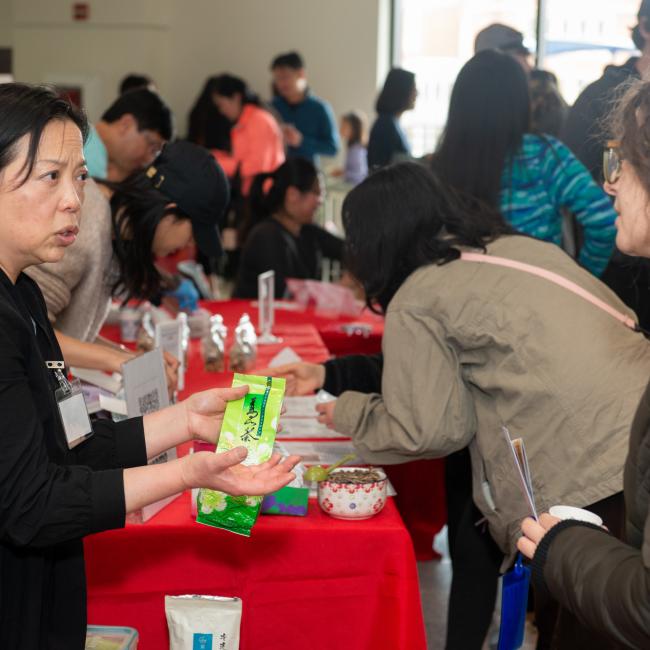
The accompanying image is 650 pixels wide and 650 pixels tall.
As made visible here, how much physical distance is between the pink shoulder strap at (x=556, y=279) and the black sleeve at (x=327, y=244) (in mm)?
2790

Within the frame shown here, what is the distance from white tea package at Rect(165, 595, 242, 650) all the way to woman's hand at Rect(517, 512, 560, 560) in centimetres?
54

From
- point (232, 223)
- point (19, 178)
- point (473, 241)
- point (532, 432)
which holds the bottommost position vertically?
point (232, 223)

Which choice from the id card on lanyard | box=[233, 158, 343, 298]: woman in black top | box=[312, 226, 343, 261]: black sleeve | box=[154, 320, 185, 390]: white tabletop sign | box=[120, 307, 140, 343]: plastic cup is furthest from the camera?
box=[312, 226, 343, 261]: black sleeve

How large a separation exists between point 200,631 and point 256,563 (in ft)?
0.58

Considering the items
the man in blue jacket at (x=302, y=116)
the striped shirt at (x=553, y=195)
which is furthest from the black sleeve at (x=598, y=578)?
the man in blue jacket at (x=302, y=116)

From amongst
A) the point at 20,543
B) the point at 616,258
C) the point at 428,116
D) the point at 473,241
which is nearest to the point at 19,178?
the point at 20,543

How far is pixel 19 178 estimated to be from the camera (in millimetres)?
1241

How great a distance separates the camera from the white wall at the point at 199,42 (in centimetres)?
851

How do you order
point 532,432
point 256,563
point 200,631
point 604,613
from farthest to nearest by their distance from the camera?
point 532,432, point 256,563, point 200,631, point 604,613

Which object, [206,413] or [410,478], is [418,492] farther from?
[206,413]

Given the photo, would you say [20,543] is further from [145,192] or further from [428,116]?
[428,116]

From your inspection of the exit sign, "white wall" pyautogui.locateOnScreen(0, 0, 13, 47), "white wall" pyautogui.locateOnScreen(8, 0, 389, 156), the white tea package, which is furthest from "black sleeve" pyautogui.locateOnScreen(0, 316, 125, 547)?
"white wall" pyautogui.locateOnScreen(0, 0, 13, 47)

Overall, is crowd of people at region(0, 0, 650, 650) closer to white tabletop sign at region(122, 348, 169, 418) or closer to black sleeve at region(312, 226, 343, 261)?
white tabletop sign at region(122, 348, 169, 418)

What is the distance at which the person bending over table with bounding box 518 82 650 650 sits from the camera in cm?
108
